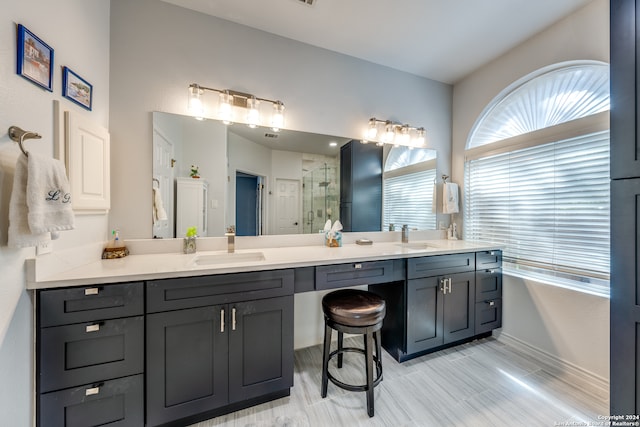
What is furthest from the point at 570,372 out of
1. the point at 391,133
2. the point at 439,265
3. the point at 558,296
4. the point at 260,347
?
the point at 391,133

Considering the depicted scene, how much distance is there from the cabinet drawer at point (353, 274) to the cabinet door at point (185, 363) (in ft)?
2.16

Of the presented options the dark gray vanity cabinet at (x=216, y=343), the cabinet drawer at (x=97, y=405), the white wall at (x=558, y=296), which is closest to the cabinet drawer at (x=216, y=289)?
the dark gray vanity cabinet at (x=216, y=343)

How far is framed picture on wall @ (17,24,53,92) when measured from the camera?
40.2 inches

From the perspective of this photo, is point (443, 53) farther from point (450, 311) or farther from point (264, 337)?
point (264, 337)

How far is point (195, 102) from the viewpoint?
1798 mm

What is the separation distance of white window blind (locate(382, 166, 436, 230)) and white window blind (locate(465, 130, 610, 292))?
1.57 feet

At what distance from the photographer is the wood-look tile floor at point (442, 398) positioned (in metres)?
1.43

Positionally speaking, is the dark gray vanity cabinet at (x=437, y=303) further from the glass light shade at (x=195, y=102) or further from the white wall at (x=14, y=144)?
the white wall at (x=14, y=144)

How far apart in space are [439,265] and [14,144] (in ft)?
8.70

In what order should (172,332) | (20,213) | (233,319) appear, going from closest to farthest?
(20,213) → (172,332) → (233,319)

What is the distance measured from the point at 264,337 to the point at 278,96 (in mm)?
1911

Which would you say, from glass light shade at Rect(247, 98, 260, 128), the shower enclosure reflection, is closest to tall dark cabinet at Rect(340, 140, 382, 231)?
the shower enclosure reflection

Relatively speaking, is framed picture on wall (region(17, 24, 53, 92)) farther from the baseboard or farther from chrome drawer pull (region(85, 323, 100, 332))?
the baseboard

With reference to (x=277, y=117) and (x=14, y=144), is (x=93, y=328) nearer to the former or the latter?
(x=14, y=144)
